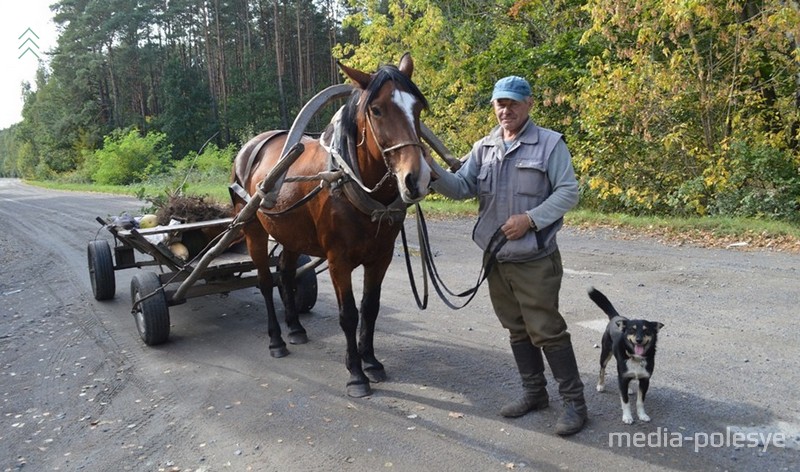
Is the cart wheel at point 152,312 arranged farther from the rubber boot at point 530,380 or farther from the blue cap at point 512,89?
the blue cap at point 512,89

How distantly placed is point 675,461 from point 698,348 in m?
1.90

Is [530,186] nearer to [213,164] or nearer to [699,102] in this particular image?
[699,102]

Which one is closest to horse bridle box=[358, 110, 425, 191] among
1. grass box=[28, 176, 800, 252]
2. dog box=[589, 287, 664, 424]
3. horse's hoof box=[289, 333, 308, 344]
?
dog box=[589, 287, 664, 424]

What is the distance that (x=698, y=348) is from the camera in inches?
184

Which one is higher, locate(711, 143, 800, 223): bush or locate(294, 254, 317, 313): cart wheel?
locate(711, 143, 800, 223): bush

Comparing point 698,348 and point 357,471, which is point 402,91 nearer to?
point 357,471

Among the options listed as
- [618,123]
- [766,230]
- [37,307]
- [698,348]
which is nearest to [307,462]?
[698,348]

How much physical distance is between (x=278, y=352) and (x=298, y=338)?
40cm

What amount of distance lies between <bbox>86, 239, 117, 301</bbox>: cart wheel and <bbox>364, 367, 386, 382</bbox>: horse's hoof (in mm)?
4286

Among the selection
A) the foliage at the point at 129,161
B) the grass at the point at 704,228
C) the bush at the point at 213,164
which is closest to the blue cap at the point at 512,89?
the grass at the point at 704,228

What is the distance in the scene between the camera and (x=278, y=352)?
5.19 meters

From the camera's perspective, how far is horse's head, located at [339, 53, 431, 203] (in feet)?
11.2

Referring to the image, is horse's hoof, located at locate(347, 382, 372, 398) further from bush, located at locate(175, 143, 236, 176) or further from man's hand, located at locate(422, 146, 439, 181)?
bush, located at locate(175, 143, 236, 176)

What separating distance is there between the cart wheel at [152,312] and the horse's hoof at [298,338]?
121 centimetres
